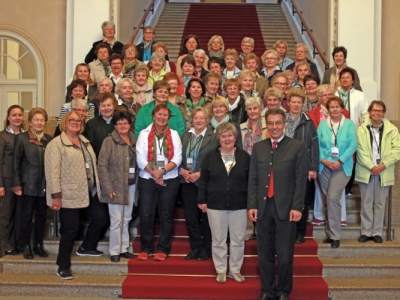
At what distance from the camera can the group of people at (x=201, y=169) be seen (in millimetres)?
6395

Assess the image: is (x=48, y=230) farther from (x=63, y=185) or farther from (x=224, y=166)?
(x=224, y=166)

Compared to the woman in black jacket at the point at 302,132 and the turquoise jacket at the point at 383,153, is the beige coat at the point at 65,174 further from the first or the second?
the turquoise jacket at the point at 383,153

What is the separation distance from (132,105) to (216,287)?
8.38 feet

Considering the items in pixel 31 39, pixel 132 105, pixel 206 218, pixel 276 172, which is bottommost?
pixel 206 218

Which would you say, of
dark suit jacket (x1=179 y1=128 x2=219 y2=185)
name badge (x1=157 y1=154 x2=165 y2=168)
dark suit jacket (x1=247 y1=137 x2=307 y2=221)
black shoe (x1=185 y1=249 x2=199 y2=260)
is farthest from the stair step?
name badge (x1=157 y1=154 x2=165 y2=168)

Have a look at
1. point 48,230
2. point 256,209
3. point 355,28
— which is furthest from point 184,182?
point 355,28

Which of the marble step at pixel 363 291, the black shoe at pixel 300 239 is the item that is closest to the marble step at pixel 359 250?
the black shoe at pixel 300 239

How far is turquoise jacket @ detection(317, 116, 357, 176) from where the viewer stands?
731 cm

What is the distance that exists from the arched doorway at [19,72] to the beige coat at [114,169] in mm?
5694

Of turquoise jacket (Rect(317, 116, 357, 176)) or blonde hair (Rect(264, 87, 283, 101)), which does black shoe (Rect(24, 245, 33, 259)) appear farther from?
turquoise jacket (Rect(317, 116, 357, 176))

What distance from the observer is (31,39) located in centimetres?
1230

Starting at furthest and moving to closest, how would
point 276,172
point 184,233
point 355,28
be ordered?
point 355,28 < point 184,233 < point 276,172

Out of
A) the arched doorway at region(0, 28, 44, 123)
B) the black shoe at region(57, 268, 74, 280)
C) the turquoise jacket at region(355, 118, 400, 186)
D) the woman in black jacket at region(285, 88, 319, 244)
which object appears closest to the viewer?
the black shoe at region(57, 268, 74, 280)

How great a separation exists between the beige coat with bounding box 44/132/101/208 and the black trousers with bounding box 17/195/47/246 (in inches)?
19.3
